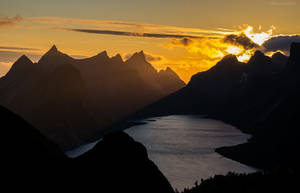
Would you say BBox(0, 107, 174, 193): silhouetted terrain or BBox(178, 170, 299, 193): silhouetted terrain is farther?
BBox(178, 170, 299, 193): silhouetted terrain

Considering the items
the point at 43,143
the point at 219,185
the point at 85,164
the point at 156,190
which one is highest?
the point at 43,143

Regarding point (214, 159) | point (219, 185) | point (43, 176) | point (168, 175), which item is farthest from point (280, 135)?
point (43, 176)

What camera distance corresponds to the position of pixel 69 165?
4331cm

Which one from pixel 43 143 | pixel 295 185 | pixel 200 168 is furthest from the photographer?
pixel 200 168

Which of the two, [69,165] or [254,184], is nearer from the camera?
[69,165]

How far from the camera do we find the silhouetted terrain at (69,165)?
3669 cm

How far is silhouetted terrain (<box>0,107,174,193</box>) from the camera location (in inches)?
1445

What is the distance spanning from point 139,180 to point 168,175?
113323mm

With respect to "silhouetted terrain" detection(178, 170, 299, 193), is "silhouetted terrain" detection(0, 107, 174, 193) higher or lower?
higher

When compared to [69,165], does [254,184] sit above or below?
below

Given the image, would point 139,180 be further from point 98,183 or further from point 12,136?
point 12,136

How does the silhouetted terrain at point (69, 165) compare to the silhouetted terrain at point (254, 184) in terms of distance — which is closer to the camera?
the silhouetted terrain at point (69, 165)

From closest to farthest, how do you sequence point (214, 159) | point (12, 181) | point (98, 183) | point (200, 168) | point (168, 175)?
point (12, 181)
point (98, 183)
point (168, 175)
point (200, 168)
point (214, 159)

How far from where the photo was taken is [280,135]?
197625mm
